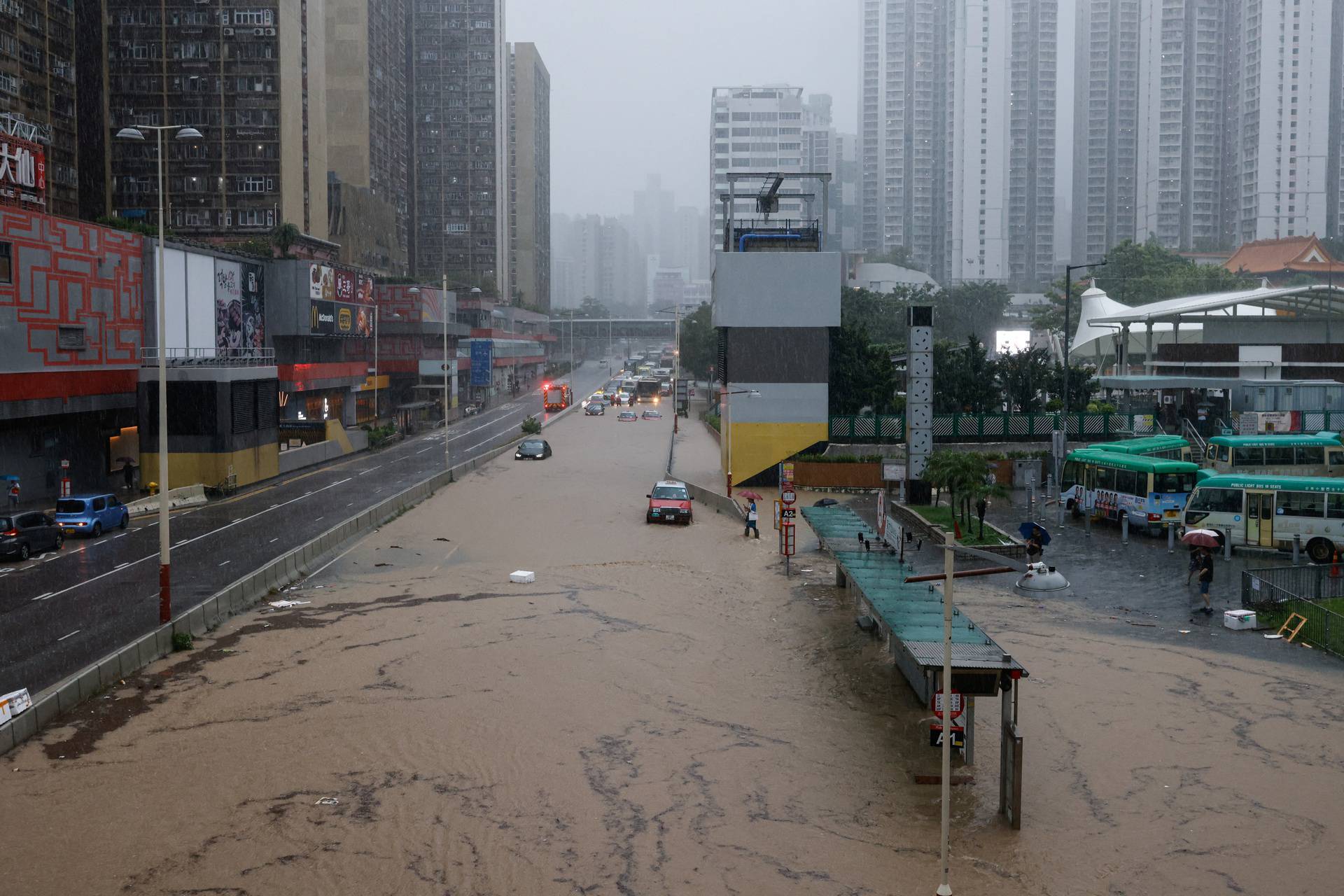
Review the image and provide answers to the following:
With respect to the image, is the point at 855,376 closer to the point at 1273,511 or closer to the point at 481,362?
the point at 1273,511

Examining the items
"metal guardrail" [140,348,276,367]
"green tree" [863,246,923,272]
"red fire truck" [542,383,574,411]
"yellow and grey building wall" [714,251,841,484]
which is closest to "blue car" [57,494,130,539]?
"metal guardrail" [140,348,276,367]

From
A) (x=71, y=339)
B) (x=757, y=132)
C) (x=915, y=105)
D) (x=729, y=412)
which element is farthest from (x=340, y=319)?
(x=915, y=105)

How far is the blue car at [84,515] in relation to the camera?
115ft

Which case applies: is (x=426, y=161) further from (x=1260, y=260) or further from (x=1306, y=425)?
(x=1306, y=425)

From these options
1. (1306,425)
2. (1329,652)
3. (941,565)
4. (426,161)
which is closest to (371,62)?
(426,161)

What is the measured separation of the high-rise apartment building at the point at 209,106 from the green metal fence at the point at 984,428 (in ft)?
182

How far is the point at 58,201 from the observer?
7519 centimetres

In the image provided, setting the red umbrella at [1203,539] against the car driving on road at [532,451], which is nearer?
→ the red umbrella at [1203,539]

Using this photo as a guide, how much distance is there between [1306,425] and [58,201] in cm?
7396

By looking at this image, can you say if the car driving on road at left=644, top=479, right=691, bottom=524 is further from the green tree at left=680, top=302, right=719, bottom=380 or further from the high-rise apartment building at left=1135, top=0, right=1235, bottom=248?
the high-rise apartment building at left=1135, top=0, right=1235, bottom=248

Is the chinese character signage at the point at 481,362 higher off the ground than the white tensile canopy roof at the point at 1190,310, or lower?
lower

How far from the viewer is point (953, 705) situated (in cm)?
1528

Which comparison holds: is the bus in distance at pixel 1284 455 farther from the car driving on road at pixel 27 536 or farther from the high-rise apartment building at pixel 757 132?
the high-rise apartment building at pixel 757 132

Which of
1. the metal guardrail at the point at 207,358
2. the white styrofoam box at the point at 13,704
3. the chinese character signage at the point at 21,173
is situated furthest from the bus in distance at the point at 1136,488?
the chinese character signage at the point at 21,173
